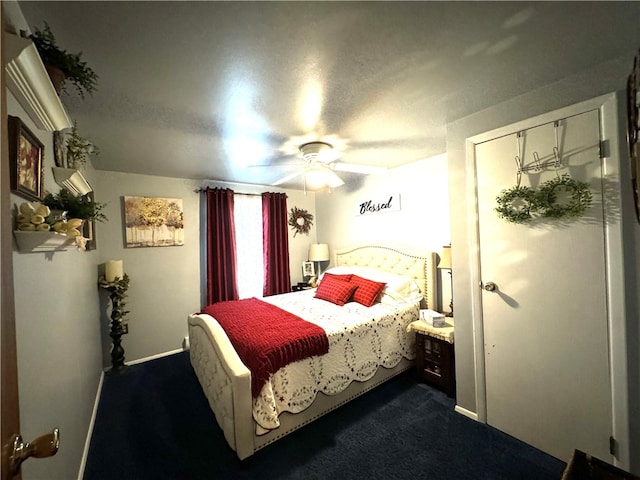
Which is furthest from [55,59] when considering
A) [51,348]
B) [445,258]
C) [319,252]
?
[319,252]

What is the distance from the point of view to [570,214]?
1573 millimetres

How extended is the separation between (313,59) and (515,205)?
1.60 m

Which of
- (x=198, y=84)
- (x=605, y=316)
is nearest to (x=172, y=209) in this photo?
(x=198, y=84)

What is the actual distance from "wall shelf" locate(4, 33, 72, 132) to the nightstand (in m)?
2.86

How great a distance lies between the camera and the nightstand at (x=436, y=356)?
229cm

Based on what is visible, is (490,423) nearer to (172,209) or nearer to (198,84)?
(198,84)

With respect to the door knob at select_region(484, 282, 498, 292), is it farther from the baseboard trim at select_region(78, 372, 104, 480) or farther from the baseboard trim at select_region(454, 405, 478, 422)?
the baseboard trim at select_region(78, 372, 104, 480)

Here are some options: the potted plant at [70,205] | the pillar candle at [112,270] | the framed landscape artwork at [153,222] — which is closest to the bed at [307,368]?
the pillar candle at [112,270]

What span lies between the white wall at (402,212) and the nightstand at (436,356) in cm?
60

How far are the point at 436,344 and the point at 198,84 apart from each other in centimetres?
276

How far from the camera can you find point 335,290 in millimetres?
3051

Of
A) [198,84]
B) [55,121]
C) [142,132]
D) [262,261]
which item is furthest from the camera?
[262,261]

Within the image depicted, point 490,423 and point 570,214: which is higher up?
point 570,214

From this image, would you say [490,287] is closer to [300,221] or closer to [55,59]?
[55,59]
